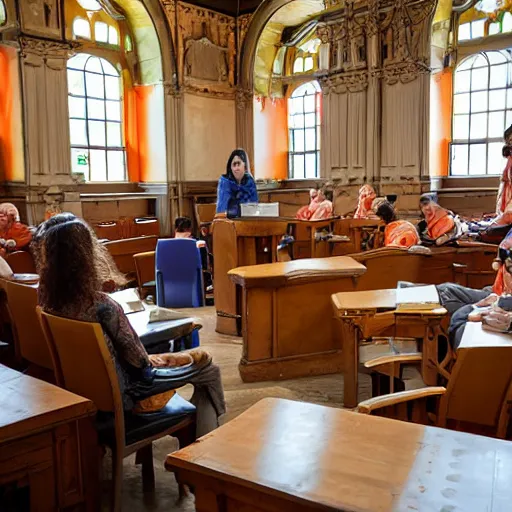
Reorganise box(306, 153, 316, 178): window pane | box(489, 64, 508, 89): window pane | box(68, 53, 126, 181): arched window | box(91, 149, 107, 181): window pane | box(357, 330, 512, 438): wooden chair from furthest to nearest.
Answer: box(306, 153, 316, 178): window pane → box(91, 149, 107, 181): window pane → box(68, 53, 126, 181): arched window → box(489, 64, 508, 89): window pane → box(357, 330, 512, 438): wooden chair

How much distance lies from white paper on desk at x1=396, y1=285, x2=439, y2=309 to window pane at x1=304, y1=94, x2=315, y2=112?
10.1m

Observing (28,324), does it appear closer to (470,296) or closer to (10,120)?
(470,296)

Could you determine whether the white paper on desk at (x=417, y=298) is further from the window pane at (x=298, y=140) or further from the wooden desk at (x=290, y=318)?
the window pane at (x=298, y=140)

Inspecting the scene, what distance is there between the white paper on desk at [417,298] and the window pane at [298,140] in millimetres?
10078

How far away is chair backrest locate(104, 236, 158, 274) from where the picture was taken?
24.6 feet

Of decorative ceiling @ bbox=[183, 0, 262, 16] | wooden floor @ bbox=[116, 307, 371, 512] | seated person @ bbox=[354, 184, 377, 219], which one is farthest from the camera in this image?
decorative ceiling @ bbox=[183, 0, 262, 16]

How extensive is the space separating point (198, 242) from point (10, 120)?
4315mm

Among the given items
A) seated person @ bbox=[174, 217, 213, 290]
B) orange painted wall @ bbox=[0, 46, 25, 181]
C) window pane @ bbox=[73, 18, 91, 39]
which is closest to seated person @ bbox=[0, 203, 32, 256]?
seated person @ bbox=[174, 217, 213, 290]

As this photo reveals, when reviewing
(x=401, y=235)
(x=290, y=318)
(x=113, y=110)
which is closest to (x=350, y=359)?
(x=290, y=318)

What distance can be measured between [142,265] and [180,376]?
485cm

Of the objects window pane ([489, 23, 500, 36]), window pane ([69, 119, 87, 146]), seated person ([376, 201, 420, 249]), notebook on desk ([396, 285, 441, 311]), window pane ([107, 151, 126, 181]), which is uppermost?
window pane ([489, 23, 500, 36])

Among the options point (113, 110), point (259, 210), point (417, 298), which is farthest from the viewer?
point (113, 110)

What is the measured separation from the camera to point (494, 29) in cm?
1071

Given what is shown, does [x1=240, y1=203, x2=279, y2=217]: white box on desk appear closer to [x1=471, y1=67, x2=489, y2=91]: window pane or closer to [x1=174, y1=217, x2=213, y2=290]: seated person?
[x1=174, y1=217, x2=213, y2=290]: seated person
